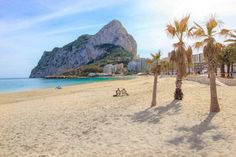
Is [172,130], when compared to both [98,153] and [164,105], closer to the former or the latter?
[98,153]

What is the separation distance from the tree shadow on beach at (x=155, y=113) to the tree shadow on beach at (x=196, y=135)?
2.16 meters

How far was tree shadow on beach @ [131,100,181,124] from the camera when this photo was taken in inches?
661

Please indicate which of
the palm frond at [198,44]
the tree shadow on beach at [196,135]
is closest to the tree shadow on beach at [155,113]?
the tree shadow on beach at [196,135]

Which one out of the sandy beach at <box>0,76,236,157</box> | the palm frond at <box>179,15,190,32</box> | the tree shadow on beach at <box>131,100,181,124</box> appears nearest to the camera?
the sandy beach at <box>0,76,236,157</box>

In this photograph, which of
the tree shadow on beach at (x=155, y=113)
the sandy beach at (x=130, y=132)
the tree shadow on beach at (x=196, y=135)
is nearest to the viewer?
the sandy beach at (x=130, y=132)

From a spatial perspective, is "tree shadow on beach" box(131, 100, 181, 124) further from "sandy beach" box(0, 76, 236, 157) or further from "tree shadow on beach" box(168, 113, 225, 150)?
"tree shadow on beach" box(168, 113, 225, 150)

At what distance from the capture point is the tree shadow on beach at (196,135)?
1265 cm

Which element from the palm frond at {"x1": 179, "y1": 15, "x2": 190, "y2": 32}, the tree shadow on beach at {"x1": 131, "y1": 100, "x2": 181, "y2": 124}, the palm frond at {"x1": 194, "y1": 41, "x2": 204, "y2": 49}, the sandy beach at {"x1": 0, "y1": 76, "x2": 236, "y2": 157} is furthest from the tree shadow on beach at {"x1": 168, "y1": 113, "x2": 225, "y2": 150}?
the palm frond at {"x1": 179, "y1": 15, "x2": 190, "y2": 32}

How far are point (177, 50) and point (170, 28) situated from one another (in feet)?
4.70

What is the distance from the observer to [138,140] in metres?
13.5

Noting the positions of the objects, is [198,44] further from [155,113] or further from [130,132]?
[130,132]

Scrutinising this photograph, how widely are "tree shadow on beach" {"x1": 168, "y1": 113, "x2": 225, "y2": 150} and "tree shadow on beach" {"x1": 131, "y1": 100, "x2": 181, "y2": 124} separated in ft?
7.09

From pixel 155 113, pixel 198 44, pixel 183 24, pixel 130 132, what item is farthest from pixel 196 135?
pixel 183 24

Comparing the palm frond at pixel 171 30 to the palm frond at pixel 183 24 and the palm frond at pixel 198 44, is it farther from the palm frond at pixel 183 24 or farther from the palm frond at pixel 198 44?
the palm frond at pixel 198 44
